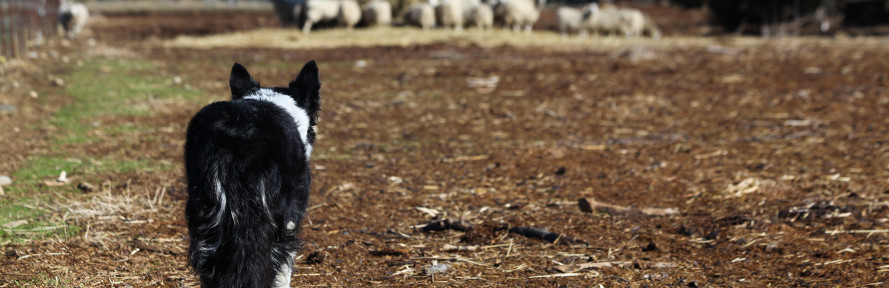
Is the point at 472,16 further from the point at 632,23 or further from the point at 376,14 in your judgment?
the point at 632,23

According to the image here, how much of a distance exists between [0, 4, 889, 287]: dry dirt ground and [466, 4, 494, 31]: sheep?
1345 centimetres

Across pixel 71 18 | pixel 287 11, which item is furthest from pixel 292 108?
pixel 287 11

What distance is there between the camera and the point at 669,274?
17.4 feet

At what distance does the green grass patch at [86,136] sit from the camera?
6230 millimetres

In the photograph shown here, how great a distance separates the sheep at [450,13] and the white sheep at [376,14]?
1760 millimetres

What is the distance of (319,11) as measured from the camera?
28516 millimetres

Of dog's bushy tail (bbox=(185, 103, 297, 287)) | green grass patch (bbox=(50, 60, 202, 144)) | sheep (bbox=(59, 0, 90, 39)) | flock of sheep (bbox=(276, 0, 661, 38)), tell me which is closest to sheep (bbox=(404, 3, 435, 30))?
flock of sheep (bbox=(276, 0, 661, 38))

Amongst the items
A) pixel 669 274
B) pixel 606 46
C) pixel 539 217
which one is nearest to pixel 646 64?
pixel 606 46

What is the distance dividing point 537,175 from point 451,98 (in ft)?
17.1

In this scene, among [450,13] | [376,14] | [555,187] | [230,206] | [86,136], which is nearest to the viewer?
[230,206]

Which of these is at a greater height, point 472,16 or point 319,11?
point 319,11

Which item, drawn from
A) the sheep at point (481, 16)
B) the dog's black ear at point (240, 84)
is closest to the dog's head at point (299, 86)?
the dog's black ear at point (240, 84)

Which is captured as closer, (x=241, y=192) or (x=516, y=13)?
(x=241, y=192)

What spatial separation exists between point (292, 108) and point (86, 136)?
5.75m
